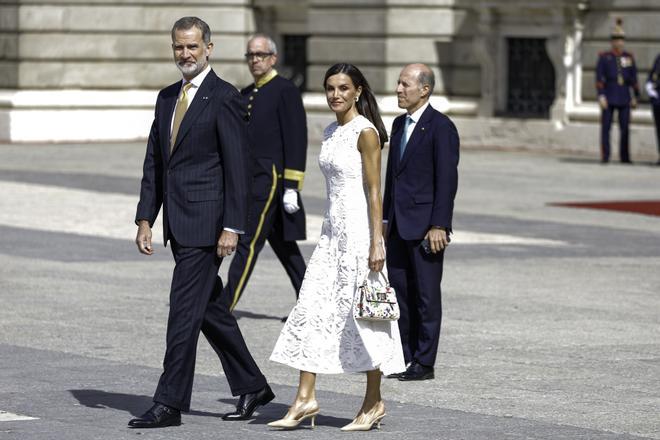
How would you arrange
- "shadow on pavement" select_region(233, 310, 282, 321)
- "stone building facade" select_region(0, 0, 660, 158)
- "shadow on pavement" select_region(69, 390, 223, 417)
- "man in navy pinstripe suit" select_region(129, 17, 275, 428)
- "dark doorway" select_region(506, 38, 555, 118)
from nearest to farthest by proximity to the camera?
"man in navy pinstripe suit" select_region(129, 17, 275, 428) < "shadow on pavement" select_region(69, 390, 223, 417) < "shadow on pavement" select_region(233, 310, 282, 321) < "stone building facade" select_region(0, 0, 660, 158) < "dark doorway" select_region(506, 38, 555, 118)

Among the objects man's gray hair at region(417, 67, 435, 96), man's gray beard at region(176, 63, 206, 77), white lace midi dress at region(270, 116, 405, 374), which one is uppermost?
man's gray beard at region(176, 63, 206, 77)

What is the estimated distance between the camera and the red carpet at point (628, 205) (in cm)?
2036

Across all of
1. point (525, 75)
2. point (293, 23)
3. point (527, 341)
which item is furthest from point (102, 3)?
point (527, 341)

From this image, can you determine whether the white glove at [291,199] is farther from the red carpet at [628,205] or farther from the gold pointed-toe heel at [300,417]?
the red carpet at [628,205]

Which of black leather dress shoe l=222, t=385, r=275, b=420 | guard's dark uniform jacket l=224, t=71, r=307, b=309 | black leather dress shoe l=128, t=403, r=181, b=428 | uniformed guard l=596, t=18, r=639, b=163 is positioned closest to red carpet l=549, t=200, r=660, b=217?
uniformed guard l=596, t=18, r=639, b=163

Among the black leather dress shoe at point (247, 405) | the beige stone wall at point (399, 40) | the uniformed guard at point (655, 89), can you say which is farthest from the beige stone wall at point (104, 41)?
the black leather dress shoe at point (247, 405)

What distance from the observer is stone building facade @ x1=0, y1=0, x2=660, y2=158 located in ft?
96.0

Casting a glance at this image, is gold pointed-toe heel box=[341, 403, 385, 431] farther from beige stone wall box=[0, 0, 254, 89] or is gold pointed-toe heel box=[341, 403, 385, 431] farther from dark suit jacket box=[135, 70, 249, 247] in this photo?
beige stone wall box=[0, 0, 254, 89]

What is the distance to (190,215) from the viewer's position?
873 centimetres

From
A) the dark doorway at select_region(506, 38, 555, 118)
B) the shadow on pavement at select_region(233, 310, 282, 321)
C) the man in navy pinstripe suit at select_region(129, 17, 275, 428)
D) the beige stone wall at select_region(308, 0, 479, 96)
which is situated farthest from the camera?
the beige stone wall at select_region(308, 0, 479, 96)

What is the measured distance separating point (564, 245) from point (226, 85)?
8.51 metres

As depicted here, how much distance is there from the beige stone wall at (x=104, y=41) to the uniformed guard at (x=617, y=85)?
26.2 feet

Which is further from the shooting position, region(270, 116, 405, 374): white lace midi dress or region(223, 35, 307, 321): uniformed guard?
region(223, 35, 307, 321): uniformed guard

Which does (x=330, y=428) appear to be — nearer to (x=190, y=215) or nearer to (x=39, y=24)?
(x=190, y=215)
